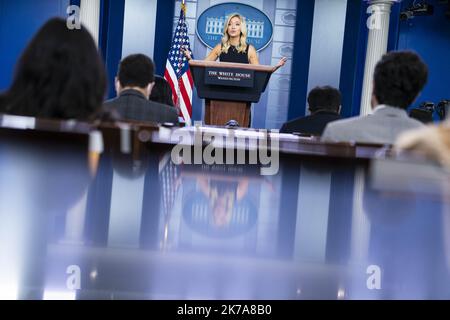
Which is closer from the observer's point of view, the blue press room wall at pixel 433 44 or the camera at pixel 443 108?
the camera at pixel 443 108

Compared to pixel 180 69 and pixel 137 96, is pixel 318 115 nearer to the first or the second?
pixel 137 96

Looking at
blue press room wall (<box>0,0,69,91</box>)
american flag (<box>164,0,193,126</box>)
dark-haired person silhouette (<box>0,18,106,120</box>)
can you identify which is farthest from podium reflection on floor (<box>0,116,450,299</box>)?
blue press room wall (<box>0,0,69,91</box>)

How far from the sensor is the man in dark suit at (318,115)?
340cm

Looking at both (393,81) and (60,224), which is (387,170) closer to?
(60,224)

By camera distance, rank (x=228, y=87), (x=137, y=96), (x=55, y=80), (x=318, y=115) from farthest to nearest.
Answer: (x=228, y=87) → (x=318, y=115) → (x=137, y=96) → (x=55, y=80)

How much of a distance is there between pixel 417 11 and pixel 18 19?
536cm

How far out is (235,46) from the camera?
5.86 meters

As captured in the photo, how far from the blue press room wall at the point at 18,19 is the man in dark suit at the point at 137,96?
214 inches

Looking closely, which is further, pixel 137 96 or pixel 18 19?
pixel 18 19

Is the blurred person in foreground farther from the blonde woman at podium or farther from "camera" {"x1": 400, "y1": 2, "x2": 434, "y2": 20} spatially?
"camera" {"x1": 400, "y1": 2, "x2": 434, "y2": 20}

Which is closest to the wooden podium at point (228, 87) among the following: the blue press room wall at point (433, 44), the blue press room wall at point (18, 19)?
the blue press room wall at point (18, 19)

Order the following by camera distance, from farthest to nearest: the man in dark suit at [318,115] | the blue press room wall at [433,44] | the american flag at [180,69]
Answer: the blue press room wall at [433,44] → the american flag at [180,69] → the man in dark suit at [318,115]

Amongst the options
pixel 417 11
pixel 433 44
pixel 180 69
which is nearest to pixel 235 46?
pixel 180 69

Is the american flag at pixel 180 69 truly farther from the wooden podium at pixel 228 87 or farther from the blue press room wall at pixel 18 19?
the wooden podium at pixel 228 87
